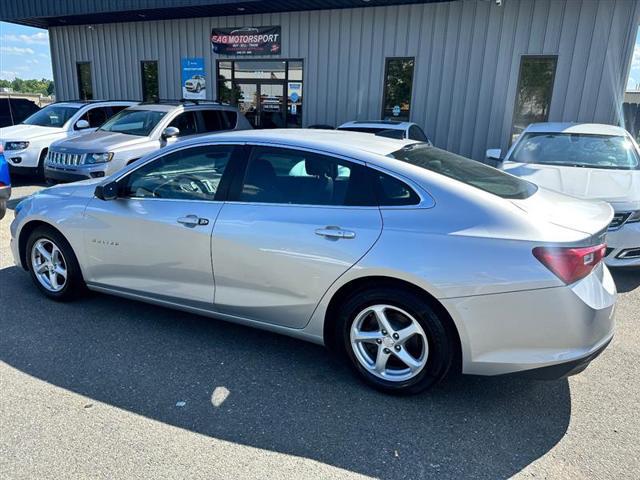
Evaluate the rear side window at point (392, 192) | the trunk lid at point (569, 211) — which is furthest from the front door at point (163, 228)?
the trunk lid at point (569, 211)

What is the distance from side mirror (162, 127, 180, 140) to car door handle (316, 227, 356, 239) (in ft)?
20.5

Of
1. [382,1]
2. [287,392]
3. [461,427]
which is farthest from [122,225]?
[382,1]

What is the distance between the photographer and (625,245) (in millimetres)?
4754

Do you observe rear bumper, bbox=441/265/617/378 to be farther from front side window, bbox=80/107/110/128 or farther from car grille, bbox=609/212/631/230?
front side window, bbox=80/107/110/128

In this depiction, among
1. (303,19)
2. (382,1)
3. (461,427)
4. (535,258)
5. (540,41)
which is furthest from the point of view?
(303,19)

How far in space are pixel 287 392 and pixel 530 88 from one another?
970cm

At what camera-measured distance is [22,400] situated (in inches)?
115

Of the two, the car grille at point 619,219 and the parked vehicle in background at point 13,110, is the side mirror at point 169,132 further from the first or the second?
the parked vehicle in background at point 13,110

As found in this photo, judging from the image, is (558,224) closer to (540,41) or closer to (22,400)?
(22,400)

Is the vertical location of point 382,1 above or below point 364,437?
above

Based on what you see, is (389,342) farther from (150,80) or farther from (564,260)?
(150,80)

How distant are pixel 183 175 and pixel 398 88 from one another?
902cm

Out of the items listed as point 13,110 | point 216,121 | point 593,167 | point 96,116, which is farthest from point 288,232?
point 13,110

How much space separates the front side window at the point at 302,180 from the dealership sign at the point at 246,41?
34.4 feet
